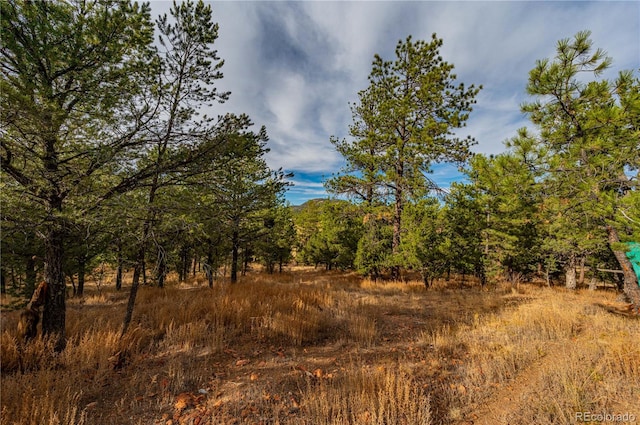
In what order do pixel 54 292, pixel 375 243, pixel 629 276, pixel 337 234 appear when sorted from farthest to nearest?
pixel 337 234 < pixel 375 243 < pixel 629 276 < pixel 54 292

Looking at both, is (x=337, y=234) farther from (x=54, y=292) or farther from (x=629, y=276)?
(x=54, y=292)

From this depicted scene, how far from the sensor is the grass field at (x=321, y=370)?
2.94m

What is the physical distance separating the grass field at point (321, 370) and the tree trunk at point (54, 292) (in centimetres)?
30

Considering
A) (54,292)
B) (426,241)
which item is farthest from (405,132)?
(54,292)

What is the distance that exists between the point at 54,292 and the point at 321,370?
5.28 m

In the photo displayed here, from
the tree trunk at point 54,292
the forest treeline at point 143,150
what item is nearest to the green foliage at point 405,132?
the forest treeline at point 143,150

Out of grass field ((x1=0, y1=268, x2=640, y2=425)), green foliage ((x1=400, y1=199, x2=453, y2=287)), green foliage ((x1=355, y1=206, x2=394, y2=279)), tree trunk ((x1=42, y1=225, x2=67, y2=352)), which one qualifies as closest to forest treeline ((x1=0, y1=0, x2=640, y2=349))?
tree trunk ((x1=42, y1=225, x2=67, y2=352))

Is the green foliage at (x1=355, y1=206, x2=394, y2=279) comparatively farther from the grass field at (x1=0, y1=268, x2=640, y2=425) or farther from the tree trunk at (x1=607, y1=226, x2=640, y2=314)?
the tree trunk at (x1=607, y1=226, x2=640, y2=314)

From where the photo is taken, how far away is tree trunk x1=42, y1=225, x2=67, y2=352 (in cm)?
460

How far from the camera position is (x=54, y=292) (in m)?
4.66

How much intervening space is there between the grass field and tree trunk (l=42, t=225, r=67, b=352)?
30 cm

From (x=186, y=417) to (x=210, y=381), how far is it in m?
0.85

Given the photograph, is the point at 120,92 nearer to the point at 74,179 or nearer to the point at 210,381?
the point at 74,179

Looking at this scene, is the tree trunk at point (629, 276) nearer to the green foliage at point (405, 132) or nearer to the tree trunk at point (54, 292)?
the green foliage at point (405, 132)
